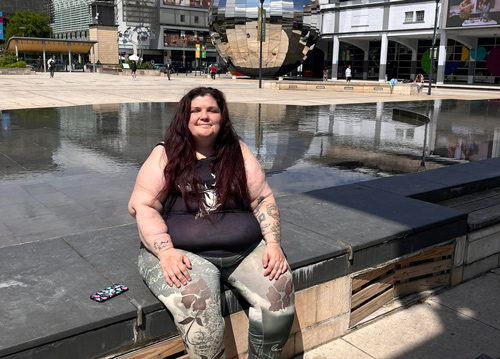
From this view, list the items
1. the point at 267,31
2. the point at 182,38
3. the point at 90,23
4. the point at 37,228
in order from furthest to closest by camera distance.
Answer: the point at 182,38, the point at 90,23, the point at 267,31, the point at 37,228

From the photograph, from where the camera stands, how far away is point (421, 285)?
416cm

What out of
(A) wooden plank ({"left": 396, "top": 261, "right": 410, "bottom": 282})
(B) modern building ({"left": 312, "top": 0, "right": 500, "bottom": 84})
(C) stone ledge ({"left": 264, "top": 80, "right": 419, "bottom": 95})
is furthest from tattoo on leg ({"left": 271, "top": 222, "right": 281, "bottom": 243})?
(B) modern building ({"left": 312, "top": 0, "right": 500, "bottom": 84})

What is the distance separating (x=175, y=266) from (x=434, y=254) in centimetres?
241

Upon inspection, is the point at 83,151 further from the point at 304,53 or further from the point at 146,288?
the point at 304,53

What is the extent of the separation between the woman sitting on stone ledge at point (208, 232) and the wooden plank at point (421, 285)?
156 centimetres

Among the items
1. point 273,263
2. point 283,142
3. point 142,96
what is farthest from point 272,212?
point 142,96

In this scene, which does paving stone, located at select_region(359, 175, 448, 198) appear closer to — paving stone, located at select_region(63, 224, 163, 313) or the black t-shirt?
the black t-shirt

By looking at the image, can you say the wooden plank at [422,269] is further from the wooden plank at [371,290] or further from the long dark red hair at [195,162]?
the long dark red hair at [195,162]

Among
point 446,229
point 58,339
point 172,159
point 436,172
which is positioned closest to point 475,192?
point 436,172

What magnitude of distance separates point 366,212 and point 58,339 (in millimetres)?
2753

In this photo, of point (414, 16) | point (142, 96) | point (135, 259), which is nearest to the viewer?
point (135, 259)

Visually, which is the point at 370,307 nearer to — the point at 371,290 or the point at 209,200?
the point at 371,290

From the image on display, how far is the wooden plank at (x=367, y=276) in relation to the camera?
11.8 ft


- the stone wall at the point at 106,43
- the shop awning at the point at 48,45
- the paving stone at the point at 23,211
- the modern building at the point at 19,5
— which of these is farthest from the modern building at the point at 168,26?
the paving stone at the point at 23,211
